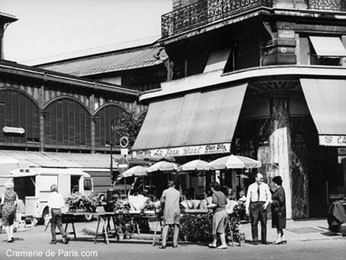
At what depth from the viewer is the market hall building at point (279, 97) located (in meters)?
21.7

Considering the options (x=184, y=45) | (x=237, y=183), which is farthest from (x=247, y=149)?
(x=184, y=45)

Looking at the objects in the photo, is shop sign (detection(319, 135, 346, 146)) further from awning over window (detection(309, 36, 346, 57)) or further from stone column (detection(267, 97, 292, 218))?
awning over window (detection(309, 36, 346, 57))

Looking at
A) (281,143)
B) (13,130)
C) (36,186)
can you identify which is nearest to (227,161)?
(281,143)

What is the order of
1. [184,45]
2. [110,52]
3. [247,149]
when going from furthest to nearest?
[110,52] → [184,45] → [247,149]

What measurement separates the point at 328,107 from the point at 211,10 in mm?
7145

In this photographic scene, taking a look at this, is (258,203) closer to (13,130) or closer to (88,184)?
(88,184)

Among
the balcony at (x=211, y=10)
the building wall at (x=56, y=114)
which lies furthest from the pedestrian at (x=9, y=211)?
the building wall at (x=56, y=114)

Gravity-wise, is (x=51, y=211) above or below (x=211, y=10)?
below

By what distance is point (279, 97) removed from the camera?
22719 millimetres

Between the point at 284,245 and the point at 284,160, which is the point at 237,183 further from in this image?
the point at 284,245

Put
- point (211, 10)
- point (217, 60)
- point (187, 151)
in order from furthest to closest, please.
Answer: point (211, 10)
point (217, 60)
point (187, 151)

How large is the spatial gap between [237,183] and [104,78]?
29.5 m

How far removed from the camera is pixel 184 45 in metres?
26.6

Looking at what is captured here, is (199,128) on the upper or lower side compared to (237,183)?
upper
